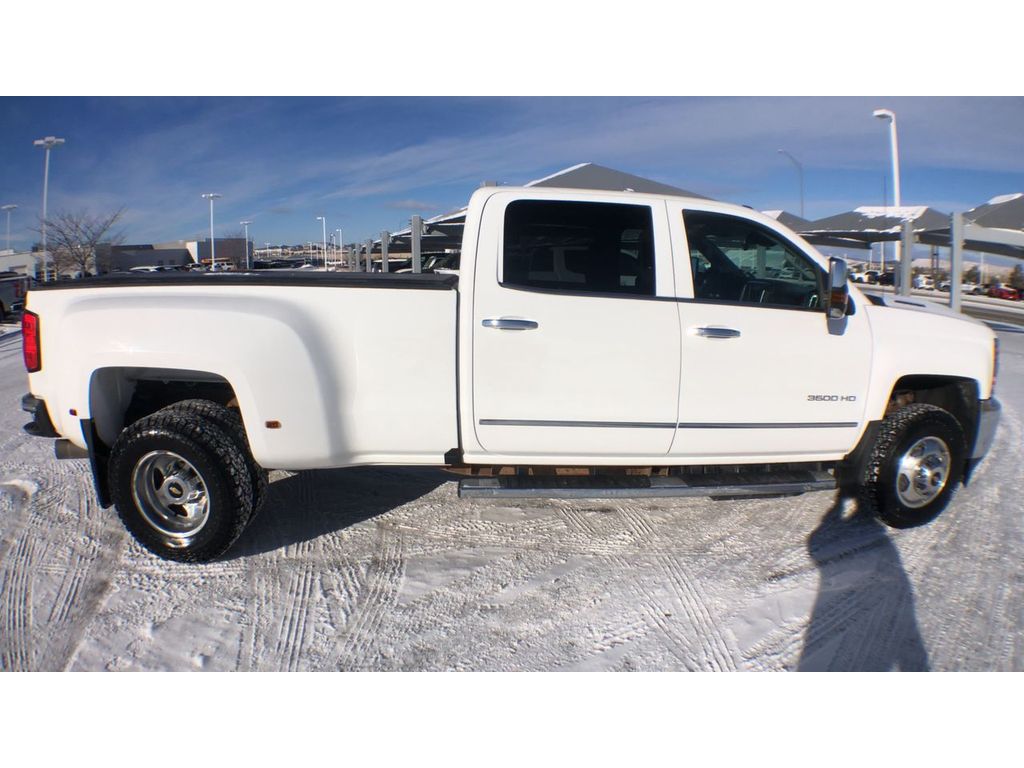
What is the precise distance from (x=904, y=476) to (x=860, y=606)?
46.0 inches

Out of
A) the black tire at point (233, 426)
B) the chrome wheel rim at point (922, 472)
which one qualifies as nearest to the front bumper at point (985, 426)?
the chrome wheel rim at point (922, 472)

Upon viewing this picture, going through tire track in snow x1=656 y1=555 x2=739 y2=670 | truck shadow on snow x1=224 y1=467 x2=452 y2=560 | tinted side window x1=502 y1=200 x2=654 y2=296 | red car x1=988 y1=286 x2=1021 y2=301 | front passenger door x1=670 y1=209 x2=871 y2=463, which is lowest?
tire track in snow x1=656 y1=555 x2=739 y2=670

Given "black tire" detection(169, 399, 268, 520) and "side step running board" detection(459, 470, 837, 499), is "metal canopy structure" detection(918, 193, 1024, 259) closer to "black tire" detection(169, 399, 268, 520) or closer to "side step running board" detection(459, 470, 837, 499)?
"side step running board" detection(459, 470, 837, 499)

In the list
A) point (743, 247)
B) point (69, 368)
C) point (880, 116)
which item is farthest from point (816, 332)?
point (880, 116)

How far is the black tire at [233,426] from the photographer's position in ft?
12.1

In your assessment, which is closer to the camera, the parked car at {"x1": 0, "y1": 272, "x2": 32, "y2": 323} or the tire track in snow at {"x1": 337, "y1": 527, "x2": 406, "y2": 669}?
the tire track in snow at {"x1": 337, "y1": 527, "x2": 406, "y2": 669}

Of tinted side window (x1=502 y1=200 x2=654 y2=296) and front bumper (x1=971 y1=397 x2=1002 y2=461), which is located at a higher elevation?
tinted side window (x1=502 y1=200 x2=654 y2=296)

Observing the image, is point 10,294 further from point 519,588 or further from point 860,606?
point 860,606

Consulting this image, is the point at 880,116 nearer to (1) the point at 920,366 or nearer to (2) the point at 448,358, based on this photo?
(1) the point at 920,366

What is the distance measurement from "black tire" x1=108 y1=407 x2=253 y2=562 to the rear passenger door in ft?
4.32

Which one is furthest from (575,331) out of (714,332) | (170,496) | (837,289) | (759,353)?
(170,496)

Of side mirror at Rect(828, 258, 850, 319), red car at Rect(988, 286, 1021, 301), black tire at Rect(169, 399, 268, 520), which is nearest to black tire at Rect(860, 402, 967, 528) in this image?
side mirror at Rect(828, 258, 850, 319)

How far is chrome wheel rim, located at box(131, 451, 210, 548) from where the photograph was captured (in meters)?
3.69

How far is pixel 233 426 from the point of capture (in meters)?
3.73
